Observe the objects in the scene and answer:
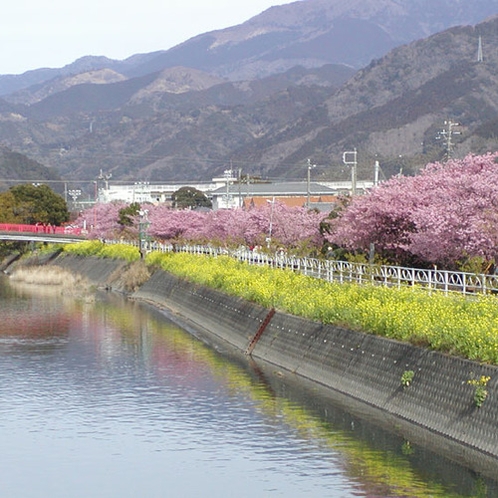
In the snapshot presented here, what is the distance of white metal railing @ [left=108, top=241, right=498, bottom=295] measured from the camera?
137 feet

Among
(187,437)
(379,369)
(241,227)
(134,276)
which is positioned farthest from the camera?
(241,227)

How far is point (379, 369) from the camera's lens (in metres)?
37.1

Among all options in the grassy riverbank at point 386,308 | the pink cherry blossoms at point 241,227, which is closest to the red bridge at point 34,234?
the pink cherry blossoms at point 241,227

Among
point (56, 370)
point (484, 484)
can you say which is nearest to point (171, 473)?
point (484, 484)

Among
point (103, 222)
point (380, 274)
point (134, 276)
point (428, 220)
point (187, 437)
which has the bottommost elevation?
point (187, 437)

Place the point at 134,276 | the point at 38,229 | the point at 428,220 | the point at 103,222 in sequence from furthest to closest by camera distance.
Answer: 1. the point at 103,222
2. the point at 38,229
3. the point at 134,276
4. the point at 428,220

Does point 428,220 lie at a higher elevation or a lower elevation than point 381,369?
higher

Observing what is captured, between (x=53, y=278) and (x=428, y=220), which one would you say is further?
(x=53, y=278)

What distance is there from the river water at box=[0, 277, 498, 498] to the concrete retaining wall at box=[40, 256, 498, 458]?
883 mm

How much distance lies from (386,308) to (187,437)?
7.94 m

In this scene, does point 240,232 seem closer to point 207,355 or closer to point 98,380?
point 207,355

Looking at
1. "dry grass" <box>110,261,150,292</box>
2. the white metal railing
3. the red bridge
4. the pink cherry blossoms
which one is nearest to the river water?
the white metal railing

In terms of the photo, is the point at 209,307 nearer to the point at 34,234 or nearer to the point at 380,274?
the point at 380,274

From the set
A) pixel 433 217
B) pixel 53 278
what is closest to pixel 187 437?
pixel 433 217
